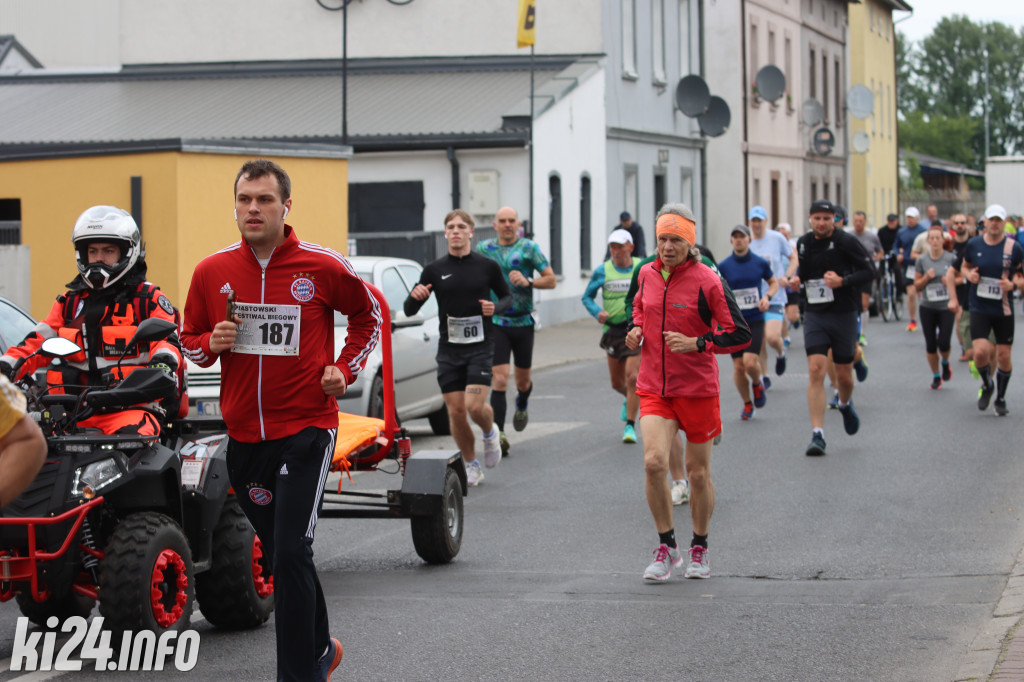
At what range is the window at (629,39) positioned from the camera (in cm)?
3547

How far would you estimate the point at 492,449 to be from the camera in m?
11.9

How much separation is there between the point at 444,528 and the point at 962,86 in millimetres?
131159

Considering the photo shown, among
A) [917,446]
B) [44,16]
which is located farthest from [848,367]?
[44,16]

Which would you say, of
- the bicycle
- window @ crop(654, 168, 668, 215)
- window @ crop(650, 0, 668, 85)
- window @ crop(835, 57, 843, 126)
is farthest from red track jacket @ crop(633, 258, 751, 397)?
window @ crop(835, 57, 843, 126)

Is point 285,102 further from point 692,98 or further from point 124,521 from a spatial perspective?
point 124,521

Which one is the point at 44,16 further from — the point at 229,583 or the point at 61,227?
the point at 229,583

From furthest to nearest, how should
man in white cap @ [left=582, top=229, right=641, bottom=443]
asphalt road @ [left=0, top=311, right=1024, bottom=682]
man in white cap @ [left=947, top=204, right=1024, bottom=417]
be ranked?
man in white cap @ [left=947, top=204, right=1024, bottom=417], man in white cap @ [left=582, top=229, right=641, bottom=443], asphalt road @ [left=0, top=311, right=1024, bottom=682]

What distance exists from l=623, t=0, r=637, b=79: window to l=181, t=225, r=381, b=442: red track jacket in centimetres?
3084

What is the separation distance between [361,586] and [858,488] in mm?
4371

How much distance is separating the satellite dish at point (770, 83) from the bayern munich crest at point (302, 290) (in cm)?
4045

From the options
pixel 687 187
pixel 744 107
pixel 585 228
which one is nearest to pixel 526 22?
pixel 585 228

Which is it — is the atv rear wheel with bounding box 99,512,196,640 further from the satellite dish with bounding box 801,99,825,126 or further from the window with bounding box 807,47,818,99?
the window with bounding box 807,47,818,99

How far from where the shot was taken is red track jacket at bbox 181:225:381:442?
5.25 metres

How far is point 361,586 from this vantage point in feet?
26.1
